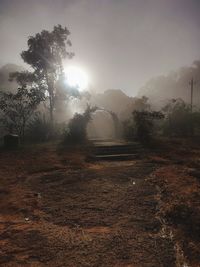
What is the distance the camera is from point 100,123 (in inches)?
951

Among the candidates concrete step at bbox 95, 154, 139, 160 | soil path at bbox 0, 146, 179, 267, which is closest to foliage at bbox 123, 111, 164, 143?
concrete step at bbox 95, 154, 139, 160

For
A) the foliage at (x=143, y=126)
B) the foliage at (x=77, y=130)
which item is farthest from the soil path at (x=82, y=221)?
the foliage at (x=77, y=130)

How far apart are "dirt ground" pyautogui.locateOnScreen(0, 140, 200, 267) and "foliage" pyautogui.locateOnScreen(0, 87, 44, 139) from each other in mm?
10336

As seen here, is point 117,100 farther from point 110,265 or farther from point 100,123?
point 110,265

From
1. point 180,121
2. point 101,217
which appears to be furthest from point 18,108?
point 101,217

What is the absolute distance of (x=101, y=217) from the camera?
13.7ft

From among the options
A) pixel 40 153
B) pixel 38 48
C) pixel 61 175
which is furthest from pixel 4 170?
pixel 38 48

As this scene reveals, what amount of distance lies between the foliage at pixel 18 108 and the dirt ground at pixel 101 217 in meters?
10.3

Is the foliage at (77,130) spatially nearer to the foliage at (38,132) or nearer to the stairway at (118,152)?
the foliage at (38,132)

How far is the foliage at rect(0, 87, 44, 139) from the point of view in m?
17.6

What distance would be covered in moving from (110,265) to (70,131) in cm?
1212

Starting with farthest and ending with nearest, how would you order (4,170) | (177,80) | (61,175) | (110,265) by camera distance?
(177,80), (4,170), (61,175), (110,265)

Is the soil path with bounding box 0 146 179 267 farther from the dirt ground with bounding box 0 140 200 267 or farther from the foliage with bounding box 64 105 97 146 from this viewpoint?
the foliage with bounding box 64 105 97 146

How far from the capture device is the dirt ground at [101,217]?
3043 mm
